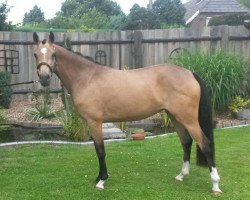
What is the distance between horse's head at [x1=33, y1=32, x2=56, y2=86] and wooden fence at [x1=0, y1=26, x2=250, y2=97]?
6370 millimetres

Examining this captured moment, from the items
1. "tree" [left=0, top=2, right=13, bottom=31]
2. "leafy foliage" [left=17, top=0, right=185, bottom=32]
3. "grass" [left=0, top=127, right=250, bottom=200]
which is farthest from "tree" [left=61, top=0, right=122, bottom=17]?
"grass" [left=0, top=127, right=250, bottom=200]

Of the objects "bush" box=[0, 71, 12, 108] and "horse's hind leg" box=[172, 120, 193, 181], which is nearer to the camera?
"horse's hind leg" box=[172, 120, 193, 181]

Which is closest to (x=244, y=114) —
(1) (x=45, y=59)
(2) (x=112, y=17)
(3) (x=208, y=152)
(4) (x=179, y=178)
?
(4) (x=179, y=178)

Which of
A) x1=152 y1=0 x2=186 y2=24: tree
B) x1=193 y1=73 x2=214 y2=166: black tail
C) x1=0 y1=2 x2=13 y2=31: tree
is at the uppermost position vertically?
x1=152 y1=0 x2=186 y2=24: tree

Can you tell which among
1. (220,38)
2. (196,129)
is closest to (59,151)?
(196,129)

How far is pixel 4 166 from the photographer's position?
6.26 metres

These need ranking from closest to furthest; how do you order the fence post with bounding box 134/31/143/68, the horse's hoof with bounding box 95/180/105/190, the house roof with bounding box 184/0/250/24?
the horse's hoof with bounding box 95/180/105/190
the fence post with bounding box 134/31/143/68
the house roof with bounding box 184/0/250/24

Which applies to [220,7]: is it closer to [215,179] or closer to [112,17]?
[112,17]

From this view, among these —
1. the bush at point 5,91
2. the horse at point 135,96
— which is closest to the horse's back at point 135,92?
the horse at point 135,96

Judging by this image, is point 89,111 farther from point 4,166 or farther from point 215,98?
point 215,98

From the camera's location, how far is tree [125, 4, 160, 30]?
84.6 ft

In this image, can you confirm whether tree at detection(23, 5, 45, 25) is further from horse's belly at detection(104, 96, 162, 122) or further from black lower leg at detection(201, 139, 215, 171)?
black lower leg at detection(201, 139, 215, 171)

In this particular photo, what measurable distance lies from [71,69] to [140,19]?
72.0 feet

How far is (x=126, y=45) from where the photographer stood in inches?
467
